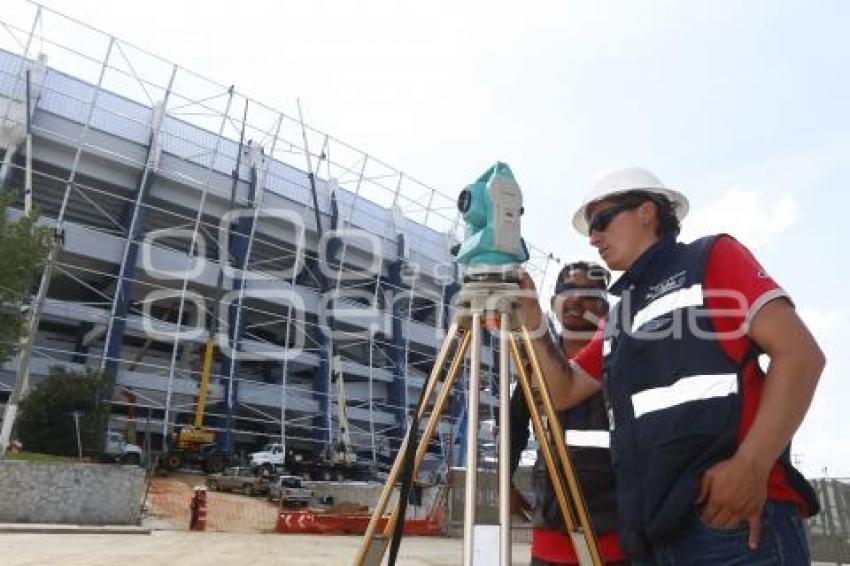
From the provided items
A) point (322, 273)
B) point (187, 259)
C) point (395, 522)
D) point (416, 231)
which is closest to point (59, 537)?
point (395, 522)

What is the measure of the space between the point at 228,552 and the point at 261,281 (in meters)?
17.5

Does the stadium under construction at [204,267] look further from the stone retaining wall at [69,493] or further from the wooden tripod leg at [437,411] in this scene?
the wooden tripod leg at [437,411]

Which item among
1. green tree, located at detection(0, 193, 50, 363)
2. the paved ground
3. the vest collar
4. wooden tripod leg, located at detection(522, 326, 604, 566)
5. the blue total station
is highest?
green tree, located at detection(0, 193, 50, 363)

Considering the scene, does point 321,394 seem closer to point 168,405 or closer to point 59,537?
point 168,405

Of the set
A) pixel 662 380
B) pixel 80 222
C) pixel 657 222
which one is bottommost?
pixel 662 380

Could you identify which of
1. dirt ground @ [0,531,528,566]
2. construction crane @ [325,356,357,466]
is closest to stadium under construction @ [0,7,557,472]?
construction crane @ [325,356,357,466]

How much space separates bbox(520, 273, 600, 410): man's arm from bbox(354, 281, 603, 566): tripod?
0.07 m

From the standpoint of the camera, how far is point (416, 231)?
104 feet

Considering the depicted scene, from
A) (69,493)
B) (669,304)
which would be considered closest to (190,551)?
(69,493)

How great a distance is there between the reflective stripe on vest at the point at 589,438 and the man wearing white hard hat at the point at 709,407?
49 centimetres

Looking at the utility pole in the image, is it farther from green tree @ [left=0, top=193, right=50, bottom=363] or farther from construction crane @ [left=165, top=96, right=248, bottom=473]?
construction crane @ [left=165, top=96, right=248, bottom=473]

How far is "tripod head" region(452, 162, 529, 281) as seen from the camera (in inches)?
64.8

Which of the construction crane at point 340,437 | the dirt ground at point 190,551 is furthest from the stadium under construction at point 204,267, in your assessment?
the dirt ground at point 190,551

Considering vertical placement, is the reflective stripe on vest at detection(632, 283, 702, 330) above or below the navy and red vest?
above
